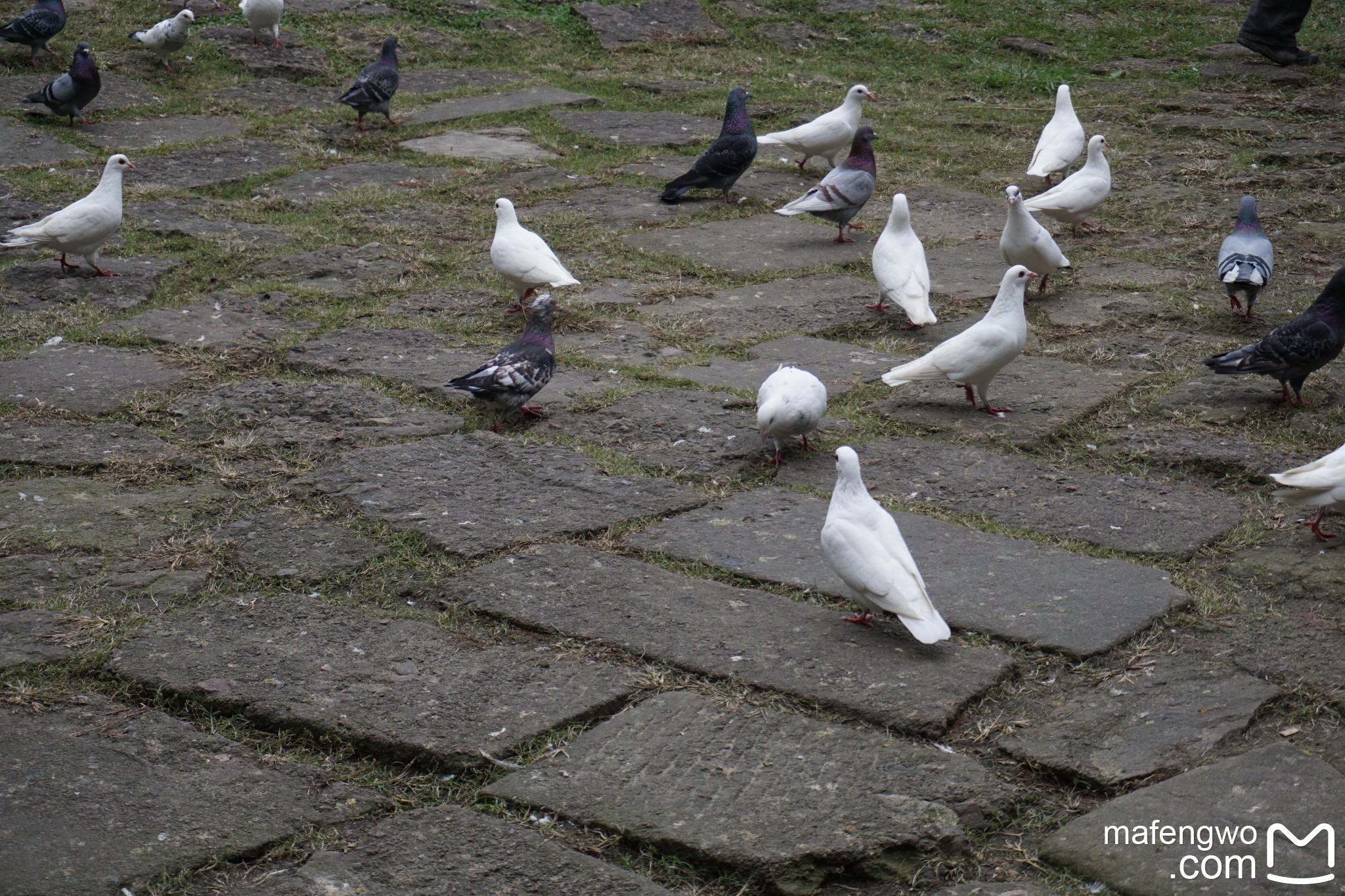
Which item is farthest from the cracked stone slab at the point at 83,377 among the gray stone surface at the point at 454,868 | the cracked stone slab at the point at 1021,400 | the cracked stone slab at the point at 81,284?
the cracked stone slab at the point at 1021,400

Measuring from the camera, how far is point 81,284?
5.27 meters

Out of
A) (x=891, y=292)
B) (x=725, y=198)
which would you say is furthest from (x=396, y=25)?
(x=891, y=292)

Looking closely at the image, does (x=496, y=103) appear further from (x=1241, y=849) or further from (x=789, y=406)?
(x=1241, y=849)

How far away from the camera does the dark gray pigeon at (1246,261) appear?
5066mm

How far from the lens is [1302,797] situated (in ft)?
7.65

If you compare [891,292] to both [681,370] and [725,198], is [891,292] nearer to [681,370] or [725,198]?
[681,370]

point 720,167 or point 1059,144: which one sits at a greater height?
point 1059,144

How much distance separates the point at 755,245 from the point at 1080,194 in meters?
1.66

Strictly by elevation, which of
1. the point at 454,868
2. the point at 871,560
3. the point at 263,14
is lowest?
the point at 454,868

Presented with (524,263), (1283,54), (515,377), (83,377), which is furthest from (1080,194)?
(1283,54)

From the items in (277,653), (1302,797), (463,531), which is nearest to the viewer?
(1302,797)

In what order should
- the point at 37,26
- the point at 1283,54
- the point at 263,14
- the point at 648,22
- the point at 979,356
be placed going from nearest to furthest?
1. the point at 979,356
2. the point at 37,26
3. the point at 263,14
4. the point at 1283,54
5. the point at 648,22

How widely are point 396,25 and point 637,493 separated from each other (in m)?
7.38

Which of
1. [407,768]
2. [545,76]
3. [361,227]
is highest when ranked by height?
[545,76]
